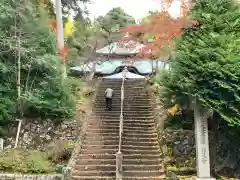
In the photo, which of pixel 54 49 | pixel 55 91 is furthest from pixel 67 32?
pixel 55 91

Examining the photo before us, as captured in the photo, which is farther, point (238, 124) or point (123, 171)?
point (123, 171)

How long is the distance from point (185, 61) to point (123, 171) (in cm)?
425

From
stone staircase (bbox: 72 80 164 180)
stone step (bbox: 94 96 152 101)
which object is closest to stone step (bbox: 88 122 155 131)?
stone staircase (bbox: 72 80 164 180)

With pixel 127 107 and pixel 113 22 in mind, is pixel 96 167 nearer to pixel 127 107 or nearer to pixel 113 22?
pixel 127 107

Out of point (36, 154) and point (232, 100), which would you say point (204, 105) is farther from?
point (36, 154)

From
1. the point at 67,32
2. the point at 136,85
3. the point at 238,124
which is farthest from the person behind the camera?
the point at 67,32

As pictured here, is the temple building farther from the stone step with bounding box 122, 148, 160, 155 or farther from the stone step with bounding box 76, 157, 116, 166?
the stone step with bounding box 76, 157, 116, 166

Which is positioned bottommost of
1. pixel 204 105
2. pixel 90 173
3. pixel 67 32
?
pixel 90 173

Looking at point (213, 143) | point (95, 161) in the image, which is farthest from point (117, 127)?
point (213, 143)

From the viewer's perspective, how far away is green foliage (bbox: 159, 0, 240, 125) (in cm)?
1321

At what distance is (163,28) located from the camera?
17.4 m

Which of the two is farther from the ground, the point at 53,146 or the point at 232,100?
the point at 232,100

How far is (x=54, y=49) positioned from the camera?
19.1 m

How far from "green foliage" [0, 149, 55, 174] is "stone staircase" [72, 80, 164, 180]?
40.5 inches
